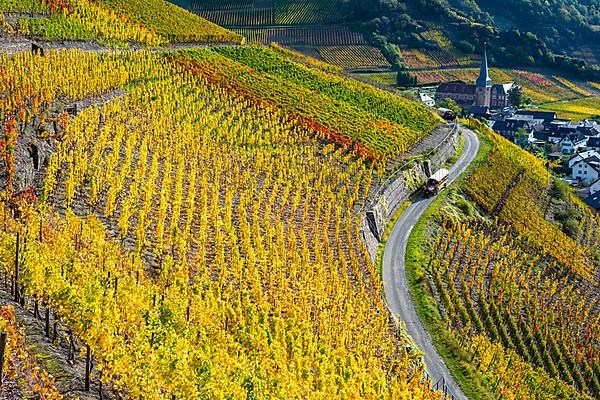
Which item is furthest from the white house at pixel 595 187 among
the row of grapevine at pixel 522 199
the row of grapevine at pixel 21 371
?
the row of grapevine at pixel 21 371

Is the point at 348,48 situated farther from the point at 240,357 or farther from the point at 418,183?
the point at 240,357

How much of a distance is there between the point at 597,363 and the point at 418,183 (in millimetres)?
19019

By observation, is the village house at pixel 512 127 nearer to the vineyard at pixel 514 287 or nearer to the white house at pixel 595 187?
the white house at pixel 595 187

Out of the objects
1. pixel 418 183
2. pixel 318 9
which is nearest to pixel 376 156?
pixel 418 183

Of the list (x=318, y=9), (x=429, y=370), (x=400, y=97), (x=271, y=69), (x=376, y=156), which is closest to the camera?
(x=429, y=370)

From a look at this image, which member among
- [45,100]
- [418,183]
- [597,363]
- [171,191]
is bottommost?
[597,363]

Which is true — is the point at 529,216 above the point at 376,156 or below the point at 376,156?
below

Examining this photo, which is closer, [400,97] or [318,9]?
[400,97]

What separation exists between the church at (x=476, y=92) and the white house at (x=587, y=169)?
29386 millimetres

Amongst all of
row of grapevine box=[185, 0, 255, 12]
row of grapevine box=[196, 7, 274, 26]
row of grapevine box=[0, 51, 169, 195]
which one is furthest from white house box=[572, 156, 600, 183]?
row of grapevine box=[185, 0, 255, 12]

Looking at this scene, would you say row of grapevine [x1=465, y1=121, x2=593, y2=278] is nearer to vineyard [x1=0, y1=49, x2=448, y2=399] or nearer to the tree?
vineyard [x1=0, y1=49, x2=448, y2=399]

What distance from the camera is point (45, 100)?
132 feet

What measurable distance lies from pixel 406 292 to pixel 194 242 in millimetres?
11232

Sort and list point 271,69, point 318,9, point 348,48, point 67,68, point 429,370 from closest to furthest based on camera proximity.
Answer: point 429,370 < point 67,68 < point 271,69 < point 348,48 < point 318,9
